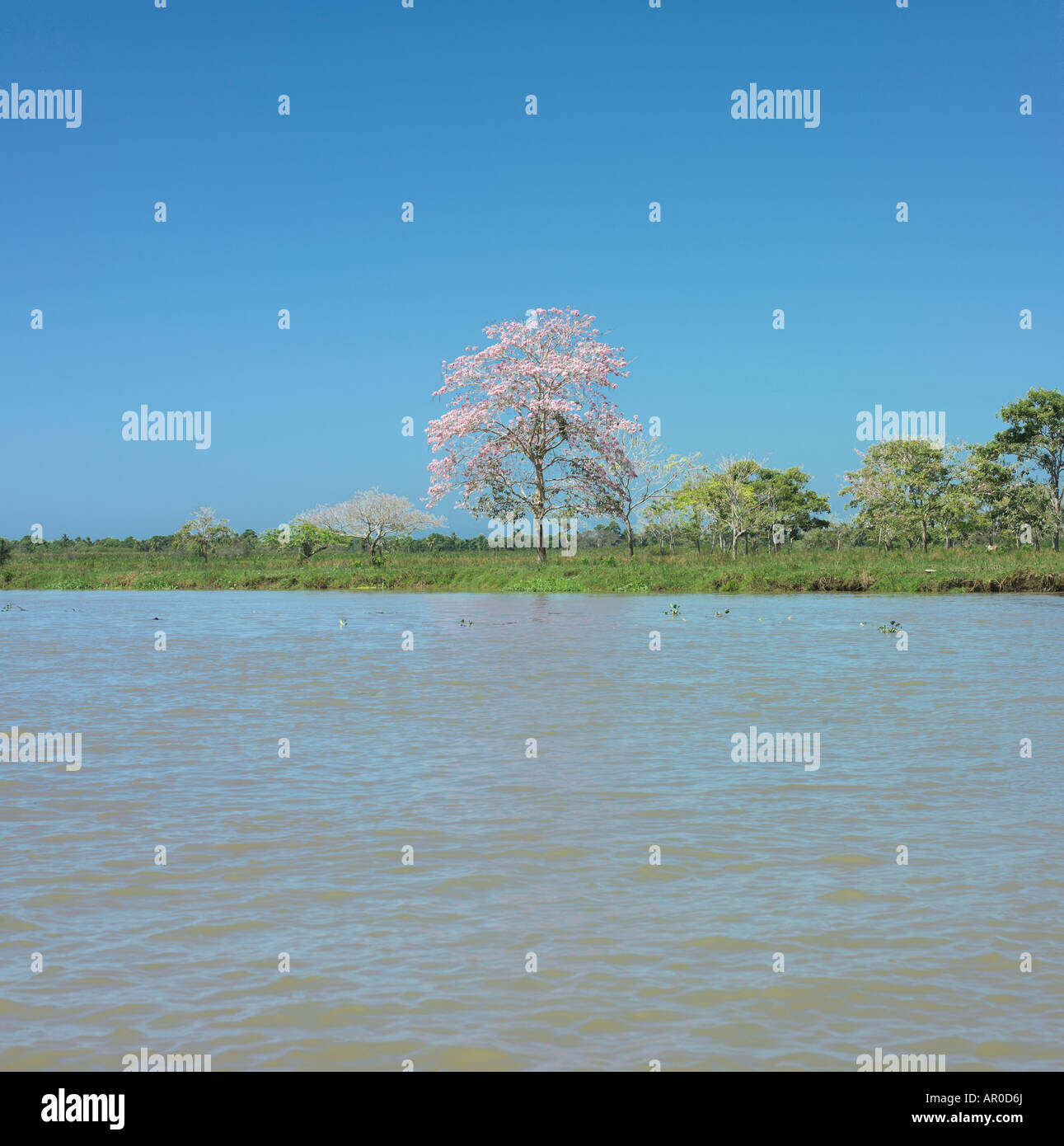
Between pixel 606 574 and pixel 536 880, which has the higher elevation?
pixel 606 574

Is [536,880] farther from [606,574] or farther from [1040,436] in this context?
[1040,436]

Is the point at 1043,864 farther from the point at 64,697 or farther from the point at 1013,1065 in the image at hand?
the point at 64,697

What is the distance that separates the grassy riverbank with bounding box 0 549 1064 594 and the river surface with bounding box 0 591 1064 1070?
2372 cm

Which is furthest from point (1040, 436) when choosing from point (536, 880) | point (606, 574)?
point (536, 880)

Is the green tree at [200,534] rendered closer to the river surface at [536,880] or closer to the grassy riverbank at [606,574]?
the grassy riverbank at [606,574]

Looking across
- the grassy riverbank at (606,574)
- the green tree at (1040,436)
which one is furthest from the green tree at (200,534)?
the green tree at (1040,436)

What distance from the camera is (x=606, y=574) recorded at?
40750 mm

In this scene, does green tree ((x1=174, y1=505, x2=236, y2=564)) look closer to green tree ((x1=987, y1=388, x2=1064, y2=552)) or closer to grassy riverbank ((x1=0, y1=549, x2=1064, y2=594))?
grassy riverbank ((x1=0, y1=549, x2=1064, y2=594))

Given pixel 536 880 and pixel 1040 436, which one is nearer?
pixel 536 880

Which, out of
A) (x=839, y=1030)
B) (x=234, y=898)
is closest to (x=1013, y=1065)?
(x=839, y=1030)

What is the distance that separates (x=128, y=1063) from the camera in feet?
13.9

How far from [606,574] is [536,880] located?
113 feet

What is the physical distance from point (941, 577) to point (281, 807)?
3282cm

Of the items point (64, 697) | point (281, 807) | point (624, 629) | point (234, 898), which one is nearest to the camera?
point (234, 898)
